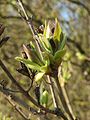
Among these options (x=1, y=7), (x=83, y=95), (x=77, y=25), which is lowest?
(x=83, y=95)

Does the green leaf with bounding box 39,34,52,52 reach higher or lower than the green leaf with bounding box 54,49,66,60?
higher

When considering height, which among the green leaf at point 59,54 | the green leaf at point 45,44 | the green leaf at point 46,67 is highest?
the green leaf at point 45,44

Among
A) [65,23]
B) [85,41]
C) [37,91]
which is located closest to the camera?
[37,91]

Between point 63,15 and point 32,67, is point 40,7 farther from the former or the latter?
point 32,67

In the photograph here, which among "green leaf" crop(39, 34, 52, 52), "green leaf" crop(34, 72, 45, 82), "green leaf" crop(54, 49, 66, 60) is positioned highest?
"green leaf" crop(39, 34, 52, 52)

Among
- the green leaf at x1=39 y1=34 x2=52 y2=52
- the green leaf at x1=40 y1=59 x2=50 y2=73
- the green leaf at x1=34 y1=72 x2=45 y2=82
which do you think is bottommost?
the green leaf at x1=34 y1=72 x2=45 y2=82

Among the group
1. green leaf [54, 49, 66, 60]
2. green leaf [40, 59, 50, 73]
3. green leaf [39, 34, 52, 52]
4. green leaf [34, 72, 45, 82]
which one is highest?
green leaf [39, 34, 52, 52]

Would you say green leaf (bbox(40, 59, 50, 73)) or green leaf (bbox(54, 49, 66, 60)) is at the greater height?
green leaf (bbox(54, 49, 66, 60))

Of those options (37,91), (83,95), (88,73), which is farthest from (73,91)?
(37,91)

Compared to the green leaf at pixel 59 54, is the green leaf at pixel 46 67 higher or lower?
lower

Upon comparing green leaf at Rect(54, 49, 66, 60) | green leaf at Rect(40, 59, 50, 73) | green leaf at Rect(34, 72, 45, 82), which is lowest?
green leaf at Rect(34, 72, 45, 82)

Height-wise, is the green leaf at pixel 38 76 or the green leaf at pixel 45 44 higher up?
the green leaf at pixel 45 44
